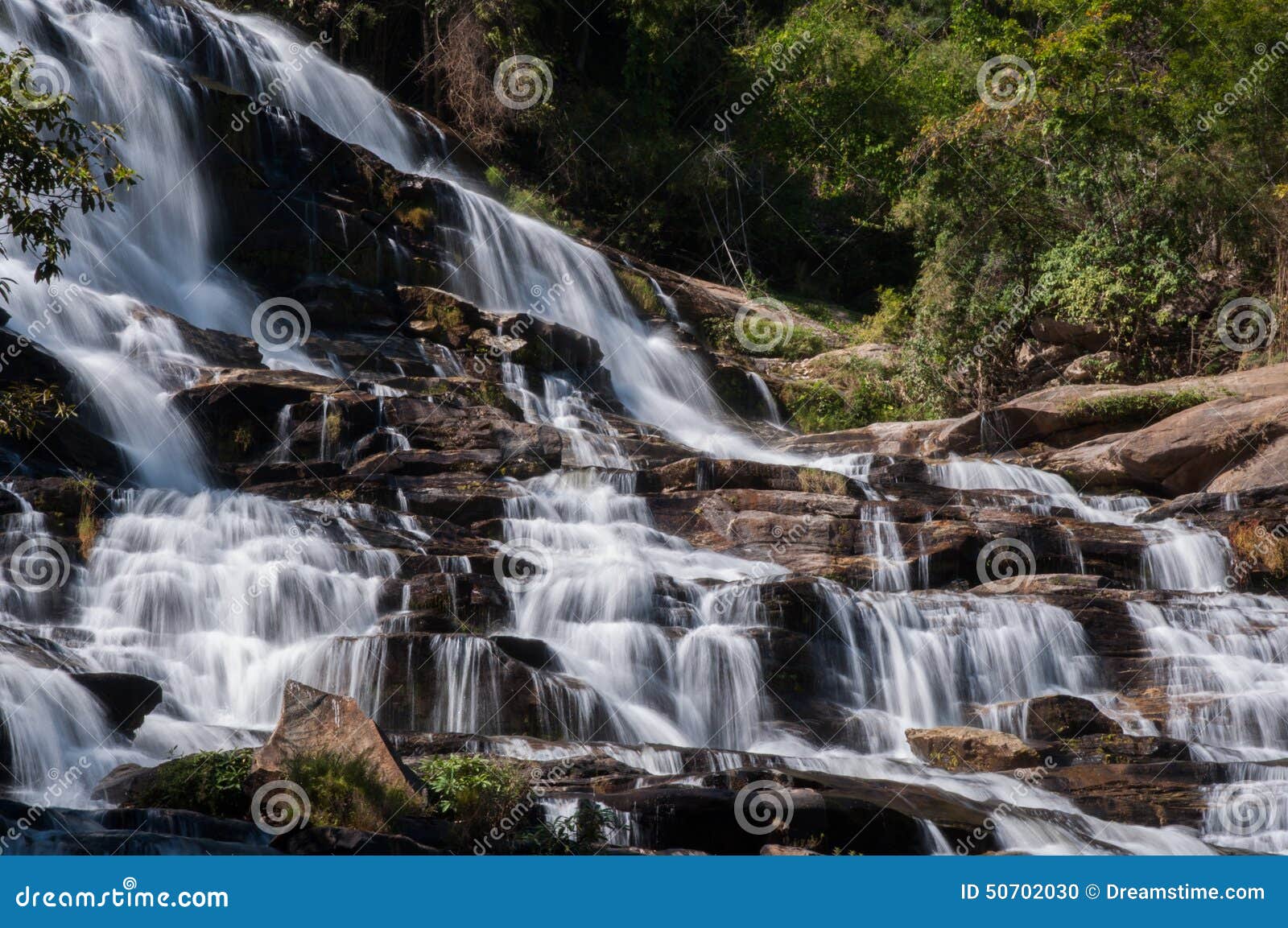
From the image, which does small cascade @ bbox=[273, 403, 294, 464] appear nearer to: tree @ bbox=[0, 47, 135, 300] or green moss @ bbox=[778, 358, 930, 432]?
tree @ bbox=[0, 47, 135, 300]

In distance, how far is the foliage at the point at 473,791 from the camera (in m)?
A: 7.49

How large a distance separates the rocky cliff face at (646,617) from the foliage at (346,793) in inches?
3.6

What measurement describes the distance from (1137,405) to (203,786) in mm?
17730

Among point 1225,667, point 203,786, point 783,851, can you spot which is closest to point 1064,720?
point 1225,667

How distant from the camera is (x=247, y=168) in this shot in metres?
23.6

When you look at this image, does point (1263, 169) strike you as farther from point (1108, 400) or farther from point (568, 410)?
point (568, 410)

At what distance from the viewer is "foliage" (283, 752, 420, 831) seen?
7168mm

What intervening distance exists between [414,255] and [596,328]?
4323 mm

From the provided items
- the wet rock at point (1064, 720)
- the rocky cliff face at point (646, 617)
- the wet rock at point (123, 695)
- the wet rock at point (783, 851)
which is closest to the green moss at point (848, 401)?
the rocky cliff face at point (646, 617)

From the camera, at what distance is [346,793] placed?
286 inches

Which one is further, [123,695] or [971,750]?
[971,750]

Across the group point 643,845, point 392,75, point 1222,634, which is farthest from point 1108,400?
point 392,75

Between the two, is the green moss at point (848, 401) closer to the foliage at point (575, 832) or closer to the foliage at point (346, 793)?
the foliage at point (575, 832)

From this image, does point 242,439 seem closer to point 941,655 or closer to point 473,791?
point 941,655
